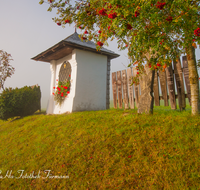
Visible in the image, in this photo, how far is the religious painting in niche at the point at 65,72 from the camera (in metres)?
8.64

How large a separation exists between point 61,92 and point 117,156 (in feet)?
20.0

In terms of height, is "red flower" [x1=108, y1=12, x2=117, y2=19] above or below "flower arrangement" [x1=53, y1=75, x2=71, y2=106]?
above

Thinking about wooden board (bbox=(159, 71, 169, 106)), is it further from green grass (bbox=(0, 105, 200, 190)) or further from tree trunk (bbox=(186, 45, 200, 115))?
green grass (bbox=(0, 105, 200, 190))

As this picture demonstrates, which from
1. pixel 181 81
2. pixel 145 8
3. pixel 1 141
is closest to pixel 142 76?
pixel 181 81

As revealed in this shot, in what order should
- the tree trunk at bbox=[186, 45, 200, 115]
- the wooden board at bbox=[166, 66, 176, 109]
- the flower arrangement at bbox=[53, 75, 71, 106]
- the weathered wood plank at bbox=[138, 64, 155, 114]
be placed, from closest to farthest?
1. the tree trunk at bbox=[186, 45, 200, 115]
2. the weathered wood plank at bbox=[138, 64, 155, 114]
3. the wooden board at bbox=[166, 66, 176, 109]
4. the flower arrangement at bbox=[53, 75, 71, 106]

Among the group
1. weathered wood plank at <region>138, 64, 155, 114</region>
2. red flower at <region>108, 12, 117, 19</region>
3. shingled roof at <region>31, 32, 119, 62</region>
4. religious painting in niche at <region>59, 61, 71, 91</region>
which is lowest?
weathered wood plank at <region>138, 64, 155, 114</region>

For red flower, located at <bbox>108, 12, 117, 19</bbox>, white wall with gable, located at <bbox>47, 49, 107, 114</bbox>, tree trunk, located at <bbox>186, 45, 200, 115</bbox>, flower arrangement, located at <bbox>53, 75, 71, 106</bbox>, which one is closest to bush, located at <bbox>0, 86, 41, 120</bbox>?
flower arrangement, located at <bbox>53, 75, 71, 106</bbox>

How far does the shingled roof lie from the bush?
2431 millimetres

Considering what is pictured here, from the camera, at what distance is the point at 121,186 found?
253 centimetres

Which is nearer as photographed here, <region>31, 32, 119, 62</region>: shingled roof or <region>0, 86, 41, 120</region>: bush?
<region>31, 32, 119, 62</region>: shingled roof

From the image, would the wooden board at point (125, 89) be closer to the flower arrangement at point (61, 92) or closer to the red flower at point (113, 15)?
the flower arrangement at point (61, 92)

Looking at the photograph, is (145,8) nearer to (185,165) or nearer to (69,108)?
(185,165)

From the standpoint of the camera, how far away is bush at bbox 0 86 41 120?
8.68m

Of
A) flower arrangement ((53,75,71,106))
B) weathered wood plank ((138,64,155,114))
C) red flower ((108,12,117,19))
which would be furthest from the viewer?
flower arrangement ((53,75,71,106))
